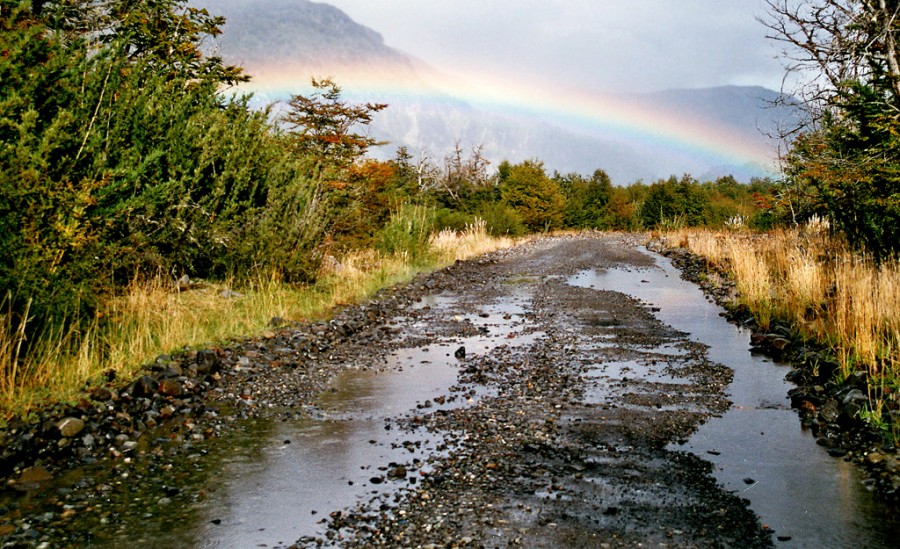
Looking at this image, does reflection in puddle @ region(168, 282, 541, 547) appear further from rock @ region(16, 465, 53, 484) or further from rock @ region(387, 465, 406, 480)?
rock @ region(16, 465, 53, 484)

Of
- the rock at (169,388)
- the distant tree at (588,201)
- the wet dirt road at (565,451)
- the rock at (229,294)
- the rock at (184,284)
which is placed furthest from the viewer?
the distant tree at (588,201)

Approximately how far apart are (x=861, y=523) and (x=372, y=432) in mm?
4057

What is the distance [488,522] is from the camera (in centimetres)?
446

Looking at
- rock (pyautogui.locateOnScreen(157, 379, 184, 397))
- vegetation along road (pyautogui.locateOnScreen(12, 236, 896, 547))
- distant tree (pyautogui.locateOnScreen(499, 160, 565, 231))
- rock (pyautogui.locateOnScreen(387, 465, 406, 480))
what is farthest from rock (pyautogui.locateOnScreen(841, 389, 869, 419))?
distant tree (pyautogui.locateOnScreen(499, 160, 565, 231))

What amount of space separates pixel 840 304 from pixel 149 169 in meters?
11.5

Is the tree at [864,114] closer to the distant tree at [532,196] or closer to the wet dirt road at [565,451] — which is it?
the wet dirt road at [565,451]

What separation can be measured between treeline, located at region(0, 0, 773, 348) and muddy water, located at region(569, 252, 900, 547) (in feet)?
21.7

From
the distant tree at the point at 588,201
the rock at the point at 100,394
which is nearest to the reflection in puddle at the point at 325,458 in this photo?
the rock at the point at 100,394

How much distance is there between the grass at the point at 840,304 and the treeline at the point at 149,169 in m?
8.58

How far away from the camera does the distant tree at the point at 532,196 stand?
178 feet

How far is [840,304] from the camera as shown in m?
9.77

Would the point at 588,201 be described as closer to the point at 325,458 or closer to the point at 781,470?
the point at 781,470

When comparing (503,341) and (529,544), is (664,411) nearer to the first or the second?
(529,544)

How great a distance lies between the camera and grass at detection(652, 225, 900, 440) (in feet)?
25.4
